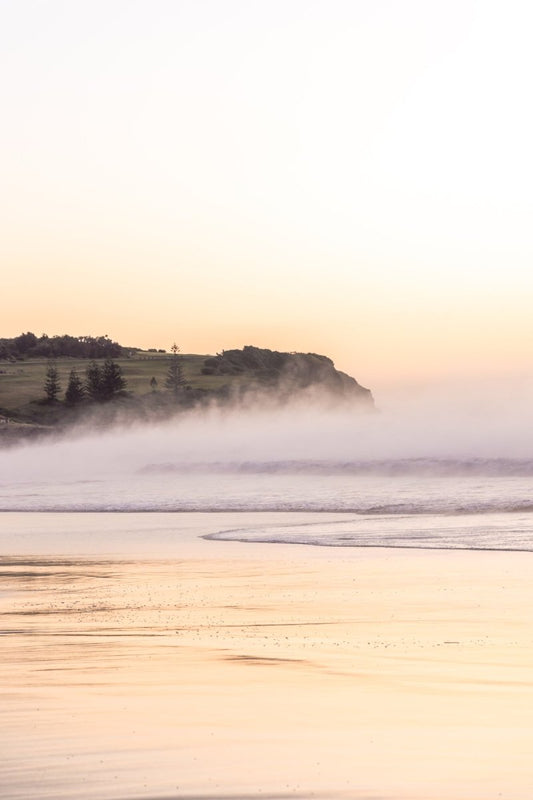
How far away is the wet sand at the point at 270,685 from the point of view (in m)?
6.25

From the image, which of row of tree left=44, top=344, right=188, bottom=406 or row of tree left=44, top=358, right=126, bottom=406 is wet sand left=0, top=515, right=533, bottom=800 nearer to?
row of tree left=44, top=344, right=188, bottom=406

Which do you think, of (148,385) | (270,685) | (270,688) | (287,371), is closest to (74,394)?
(148,385)

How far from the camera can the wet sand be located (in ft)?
20.5

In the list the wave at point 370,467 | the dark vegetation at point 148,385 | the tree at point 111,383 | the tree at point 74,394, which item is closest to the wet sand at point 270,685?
the wave at point 370,467

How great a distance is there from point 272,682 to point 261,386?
135368mm

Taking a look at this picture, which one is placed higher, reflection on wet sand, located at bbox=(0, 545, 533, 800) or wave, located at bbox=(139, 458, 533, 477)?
reflection on wet sand, located at bbox=(0, 545, 533, 800)

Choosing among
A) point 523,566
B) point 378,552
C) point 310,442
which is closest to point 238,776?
point 523,566

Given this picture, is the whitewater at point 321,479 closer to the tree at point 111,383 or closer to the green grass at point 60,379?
the green grass at point 60,379

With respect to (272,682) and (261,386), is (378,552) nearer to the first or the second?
(272,682)

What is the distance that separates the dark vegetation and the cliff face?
0.37 feet

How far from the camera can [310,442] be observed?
211 feet

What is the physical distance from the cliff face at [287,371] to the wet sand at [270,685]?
13145cm

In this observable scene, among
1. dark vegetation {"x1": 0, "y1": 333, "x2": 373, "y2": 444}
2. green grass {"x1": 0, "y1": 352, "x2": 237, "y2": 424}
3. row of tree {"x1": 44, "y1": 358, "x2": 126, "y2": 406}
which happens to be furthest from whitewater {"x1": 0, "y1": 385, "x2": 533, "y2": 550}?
row of tree {"x1": 44, "y1": 358, "x2": 126, "y2": 406}

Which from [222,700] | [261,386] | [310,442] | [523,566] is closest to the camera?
[222,700]
